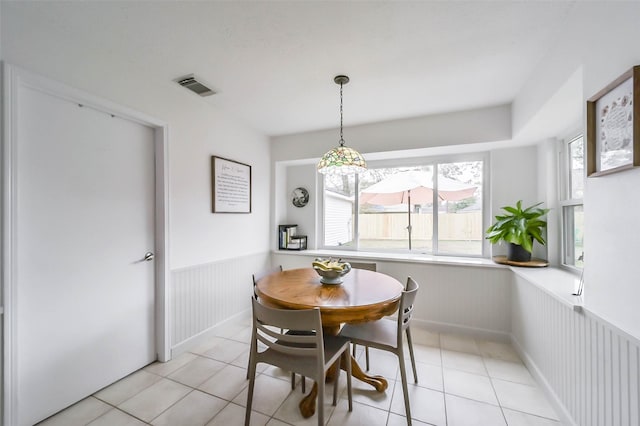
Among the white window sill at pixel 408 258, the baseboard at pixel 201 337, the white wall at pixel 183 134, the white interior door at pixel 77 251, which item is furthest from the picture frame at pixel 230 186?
the baseboard at pixel 201 337

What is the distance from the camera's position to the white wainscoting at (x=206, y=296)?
2420 mm

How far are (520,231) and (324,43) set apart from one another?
96.9 inches

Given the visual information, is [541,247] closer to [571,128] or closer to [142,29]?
[571,128]

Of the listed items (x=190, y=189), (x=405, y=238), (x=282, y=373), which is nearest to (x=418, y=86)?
(x=405, y=238)

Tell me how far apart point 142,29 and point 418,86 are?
215cm

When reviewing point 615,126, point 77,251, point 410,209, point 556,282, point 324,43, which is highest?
point 324,43

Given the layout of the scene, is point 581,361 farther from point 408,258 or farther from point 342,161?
point 342,161

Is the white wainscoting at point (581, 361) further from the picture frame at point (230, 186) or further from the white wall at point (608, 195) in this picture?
the picture frame at point (230, 186)

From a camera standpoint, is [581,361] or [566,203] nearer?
[581,361]

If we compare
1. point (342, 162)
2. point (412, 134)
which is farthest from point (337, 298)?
point (412, 134)

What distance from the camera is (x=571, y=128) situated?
226 cm

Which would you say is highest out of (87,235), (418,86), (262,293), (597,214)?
(418,86)

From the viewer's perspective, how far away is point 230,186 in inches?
118

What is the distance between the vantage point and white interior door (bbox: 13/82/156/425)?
156 cm
